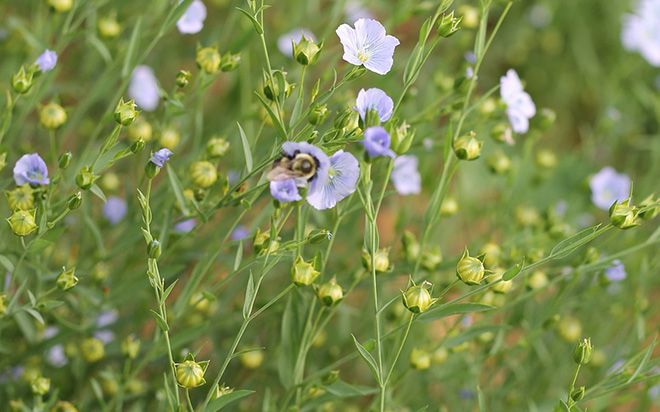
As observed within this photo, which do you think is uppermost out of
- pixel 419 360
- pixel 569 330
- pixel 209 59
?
pixel 209 59

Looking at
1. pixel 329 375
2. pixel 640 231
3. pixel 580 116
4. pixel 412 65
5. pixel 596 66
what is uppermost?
pixel 412 65

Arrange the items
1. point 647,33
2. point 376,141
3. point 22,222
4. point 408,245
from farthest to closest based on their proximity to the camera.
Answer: point 647,33, point 408,245, point 22,222, point 376,141

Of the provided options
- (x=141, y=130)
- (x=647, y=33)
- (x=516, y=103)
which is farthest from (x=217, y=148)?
(x=647, y=33)

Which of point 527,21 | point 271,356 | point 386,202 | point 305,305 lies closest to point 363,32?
point 305,305

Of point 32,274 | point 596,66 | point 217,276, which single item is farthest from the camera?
point 596,66

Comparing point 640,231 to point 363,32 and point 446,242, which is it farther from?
point 363,32

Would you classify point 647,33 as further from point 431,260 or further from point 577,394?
point 577,394

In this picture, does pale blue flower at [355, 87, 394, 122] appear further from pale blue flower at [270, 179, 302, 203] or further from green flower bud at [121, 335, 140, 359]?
green flower bud at [121, 335, 140, 359]

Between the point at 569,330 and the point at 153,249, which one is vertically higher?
the point at 153,249
